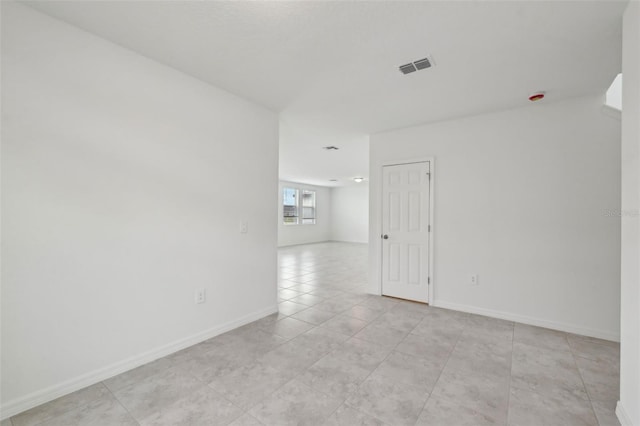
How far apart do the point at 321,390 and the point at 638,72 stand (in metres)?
2.74

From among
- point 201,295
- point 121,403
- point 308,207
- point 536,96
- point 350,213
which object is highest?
point 536,96

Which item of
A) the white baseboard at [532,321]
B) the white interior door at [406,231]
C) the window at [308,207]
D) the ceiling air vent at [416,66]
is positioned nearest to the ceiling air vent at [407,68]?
the ceiling air vent at [416,66]

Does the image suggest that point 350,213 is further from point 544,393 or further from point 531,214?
point 544,393

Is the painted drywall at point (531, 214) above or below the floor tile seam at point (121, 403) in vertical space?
above

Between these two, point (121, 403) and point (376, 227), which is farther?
point (376, 227)

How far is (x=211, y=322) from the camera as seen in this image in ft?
9.10

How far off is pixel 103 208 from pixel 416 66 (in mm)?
2803

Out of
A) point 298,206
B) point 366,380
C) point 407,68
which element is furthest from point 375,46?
point 298,206

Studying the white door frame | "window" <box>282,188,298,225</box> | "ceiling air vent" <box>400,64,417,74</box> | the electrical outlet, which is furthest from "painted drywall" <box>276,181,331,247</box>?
"ceiling air vent" <box>400,64,417,74</box>

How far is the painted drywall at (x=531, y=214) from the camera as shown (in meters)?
2.83

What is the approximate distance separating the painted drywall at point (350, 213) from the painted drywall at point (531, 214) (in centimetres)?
742

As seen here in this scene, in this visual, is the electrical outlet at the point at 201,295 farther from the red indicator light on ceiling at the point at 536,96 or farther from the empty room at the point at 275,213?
the red indicator light on ceiling at the point at 536,96

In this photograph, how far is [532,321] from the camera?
10.2ft

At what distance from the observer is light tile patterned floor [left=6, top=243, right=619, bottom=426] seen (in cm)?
169
